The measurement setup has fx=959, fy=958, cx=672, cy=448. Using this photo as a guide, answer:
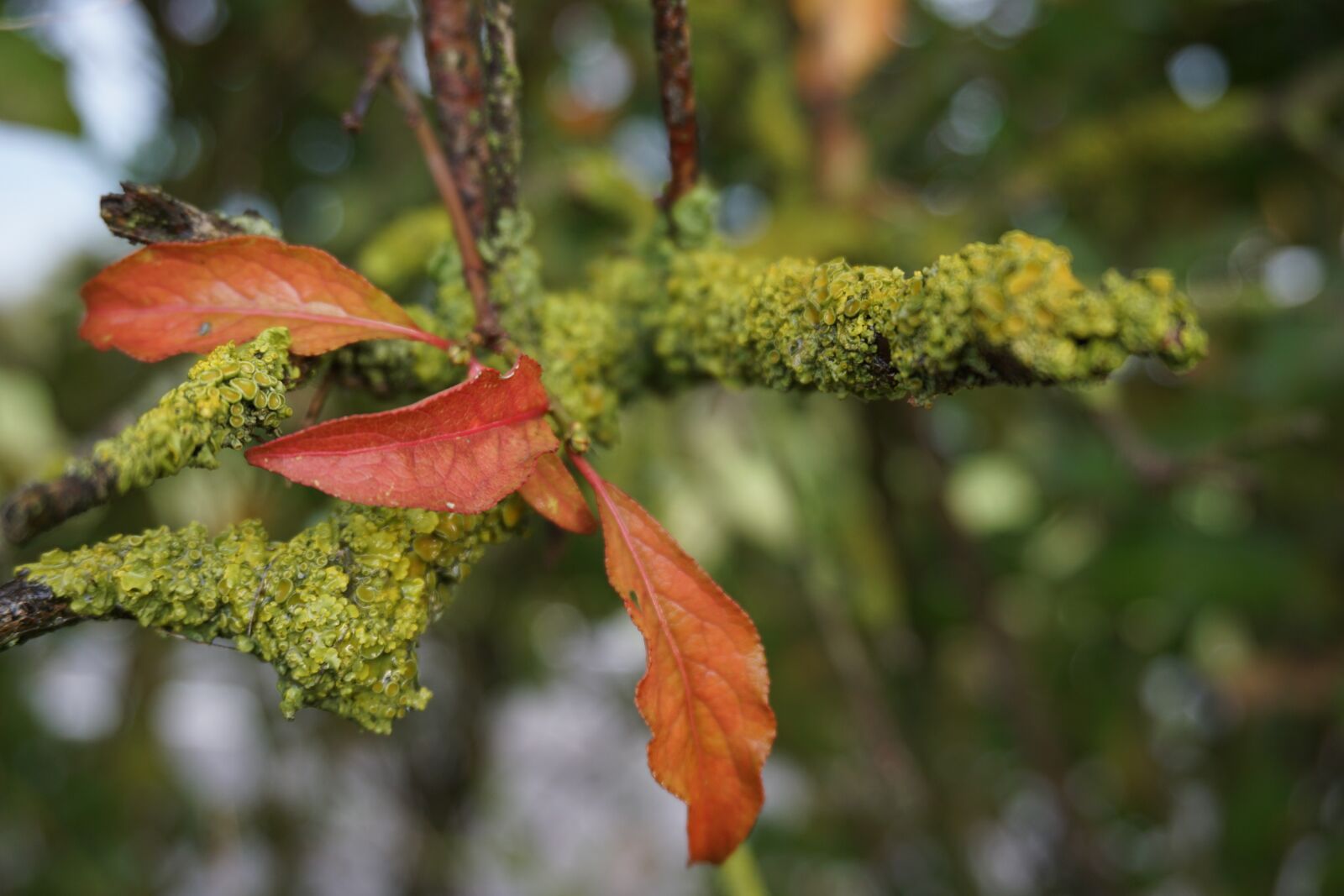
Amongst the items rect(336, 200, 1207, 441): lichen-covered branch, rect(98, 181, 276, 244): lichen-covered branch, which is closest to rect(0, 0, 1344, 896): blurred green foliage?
rect(336, 200, 1207, 441): lichen-covered branch

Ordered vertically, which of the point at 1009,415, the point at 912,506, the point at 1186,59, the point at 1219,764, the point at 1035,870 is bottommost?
the point at 1035,870

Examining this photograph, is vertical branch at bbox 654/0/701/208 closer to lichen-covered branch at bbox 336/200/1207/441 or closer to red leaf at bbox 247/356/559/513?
lichen-covered branch at bbox 336/200/1207/441

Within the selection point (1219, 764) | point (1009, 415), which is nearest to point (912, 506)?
point (1009, 415)

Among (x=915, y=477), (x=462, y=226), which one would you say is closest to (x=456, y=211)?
(x=462, y=226)

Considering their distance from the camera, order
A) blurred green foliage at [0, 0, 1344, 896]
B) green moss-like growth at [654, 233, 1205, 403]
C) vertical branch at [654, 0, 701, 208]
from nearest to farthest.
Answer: green moss-like growth at [654, 233, 1205, 403]
vertical branch at [654, 0, 701, 208]
blurred green foliage at [0, 0, 1344, 896]

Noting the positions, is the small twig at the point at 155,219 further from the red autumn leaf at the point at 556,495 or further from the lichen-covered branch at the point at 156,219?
the red autumn leaf at the point at 556,495

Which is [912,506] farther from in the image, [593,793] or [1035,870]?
[593,793]
